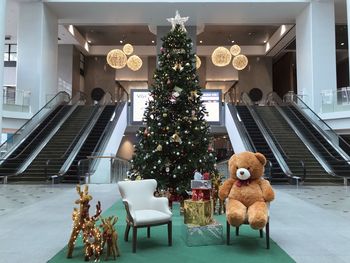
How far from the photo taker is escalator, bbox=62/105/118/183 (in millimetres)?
13164

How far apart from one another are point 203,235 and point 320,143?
1148 centimetres

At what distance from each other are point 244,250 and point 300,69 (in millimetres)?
17139

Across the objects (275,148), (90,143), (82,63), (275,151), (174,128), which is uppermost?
(82,63)

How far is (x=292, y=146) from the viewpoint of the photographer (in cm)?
1483

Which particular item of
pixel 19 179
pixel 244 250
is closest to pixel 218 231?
pixel 244 250

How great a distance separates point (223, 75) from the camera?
103 feet

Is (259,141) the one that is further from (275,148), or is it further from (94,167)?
(94,167)

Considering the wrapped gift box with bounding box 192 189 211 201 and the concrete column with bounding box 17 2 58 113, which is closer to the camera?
the wrapped gift box with bounding box 192 189 211 201

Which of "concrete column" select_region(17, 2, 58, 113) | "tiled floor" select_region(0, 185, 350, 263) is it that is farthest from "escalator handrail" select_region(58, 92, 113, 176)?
"concrete column" select_region(17, 2, 58, 113)

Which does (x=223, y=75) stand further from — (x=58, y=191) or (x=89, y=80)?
(x=58, y=191)

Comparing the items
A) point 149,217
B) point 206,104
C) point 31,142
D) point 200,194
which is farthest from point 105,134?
point 149,217

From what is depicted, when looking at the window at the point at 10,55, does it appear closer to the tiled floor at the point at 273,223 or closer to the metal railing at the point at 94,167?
the metal railing at the point at 94,167

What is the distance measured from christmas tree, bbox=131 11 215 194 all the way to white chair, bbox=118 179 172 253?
238 cm

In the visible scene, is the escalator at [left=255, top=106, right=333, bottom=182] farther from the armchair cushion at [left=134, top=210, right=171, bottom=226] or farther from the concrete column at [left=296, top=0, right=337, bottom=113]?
the armchair cushion at [left=134, top=210, right=171, bottom=226]
